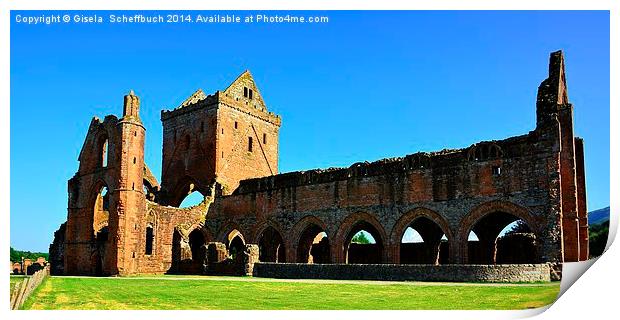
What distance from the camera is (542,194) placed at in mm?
23328

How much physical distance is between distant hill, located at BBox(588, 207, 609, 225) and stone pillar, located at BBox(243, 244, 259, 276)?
12907mm

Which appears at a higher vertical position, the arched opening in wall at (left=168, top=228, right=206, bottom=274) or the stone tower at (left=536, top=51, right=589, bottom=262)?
the stone tower at (left=536, top=51, right=589, bottom=262)

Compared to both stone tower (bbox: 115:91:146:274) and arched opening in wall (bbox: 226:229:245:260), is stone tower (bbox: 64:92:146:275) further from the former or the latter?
arched opening in wall (bbox: 226:229:245:260)

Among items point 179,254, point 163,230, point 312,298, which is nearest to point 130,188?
point 163,230

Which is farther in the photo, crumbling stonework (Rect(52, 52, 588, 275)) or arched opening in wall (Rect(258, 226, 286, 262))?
arched opening in wall (Rect(258, 226, 286, 262))

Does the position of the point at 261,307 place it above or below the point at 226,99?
below

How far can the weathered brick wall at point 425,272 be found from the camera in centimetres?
1808

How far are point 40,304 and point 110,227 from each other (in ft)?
56.1

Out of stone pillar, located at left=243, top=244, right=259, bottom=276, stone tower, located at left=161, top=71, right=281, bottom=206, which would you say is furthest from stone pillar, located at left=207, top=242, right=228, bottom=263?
stone tower, located at left=161, top=71, right=281, bottom=206

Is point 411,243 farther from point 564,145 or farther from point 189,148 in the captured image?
point 189,148

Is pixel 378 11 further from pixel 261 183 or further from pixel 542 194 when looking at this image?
pixel 261 183

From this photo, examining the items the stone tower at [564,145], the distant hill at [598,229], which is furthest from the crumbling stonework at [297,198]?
the distant hill at [598,229]

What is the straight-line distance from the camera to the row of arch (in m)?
25.3
